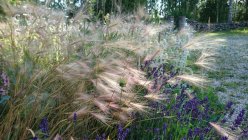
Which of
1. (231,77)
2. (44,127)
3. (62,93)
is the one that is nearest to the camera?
(44,127)

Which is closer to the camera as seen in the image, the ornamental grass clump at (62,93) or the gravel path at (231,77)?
the ornamental grass clump at (62,93)

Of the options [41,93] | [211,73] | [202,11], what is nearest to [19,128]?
[41,93]

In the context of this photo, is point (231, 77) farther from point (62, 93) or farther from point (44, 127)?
point (44, 127)

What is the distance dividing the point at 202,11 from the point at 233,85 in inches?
812

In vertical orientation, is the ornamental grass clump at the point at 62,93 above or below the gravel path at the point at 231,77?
above

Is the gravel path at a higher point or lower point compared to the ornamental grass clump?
lower

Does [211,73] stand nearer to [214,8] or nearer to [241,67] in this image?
[241,67]

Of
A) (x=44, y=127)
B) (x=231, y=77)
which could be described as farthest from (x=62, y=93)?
(x=231, y=77)

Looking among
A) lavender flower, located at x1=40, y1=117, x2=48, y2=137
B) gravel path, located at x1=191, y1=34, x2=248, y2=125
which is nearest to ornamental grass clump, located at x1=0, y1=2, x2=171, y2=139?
lavender flower, located at x1=40, y1=117, x2=48, y2=137

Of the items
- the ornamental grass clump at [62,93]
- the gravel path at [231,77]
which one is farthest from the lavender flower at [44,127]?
the gravel path at [231,77]

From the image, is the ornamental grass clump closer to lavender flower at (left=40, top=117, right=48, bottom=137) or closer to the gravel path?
lavender flower at (left=40, top=117, right=48, bottom=137)

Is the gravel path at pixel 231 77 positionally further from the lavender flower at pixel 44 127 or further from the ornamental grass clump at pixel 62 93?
the lavender flower at pixel 44 127

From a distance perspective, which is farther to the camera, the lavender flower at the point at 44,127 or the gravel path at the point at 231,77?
the gravel path at the point at 231,77

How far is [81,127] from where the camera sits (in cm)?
250
